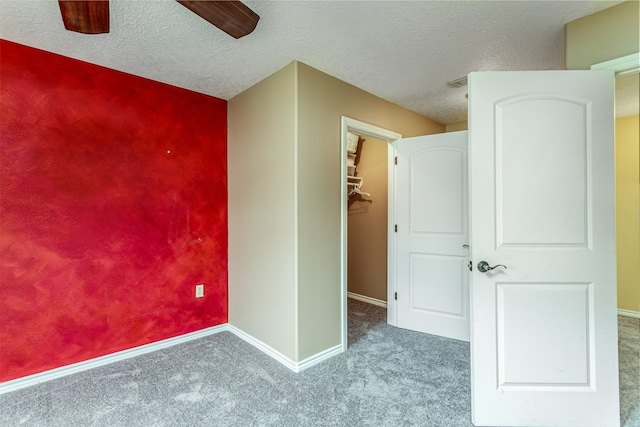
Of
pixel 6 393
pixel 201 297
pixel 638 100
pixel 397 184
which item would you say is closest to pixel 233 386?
pixel 201 297

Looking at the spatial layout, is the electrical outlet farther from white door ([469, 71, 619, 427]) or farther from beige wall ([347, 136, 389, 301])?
white door ([469, 71, 619, 427])

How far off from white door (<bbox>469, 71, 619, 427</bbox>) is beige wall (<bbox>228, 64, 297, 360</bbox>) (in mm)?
1284

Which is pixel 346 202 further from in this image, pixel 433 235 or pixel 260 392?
pixel 260 392

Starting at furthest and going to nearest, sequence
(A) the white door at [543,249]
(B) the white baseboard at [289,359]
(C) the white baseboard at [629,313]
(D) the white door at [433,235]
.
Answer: (C) the white baseboard at [629,313] → (D) the white door at [433,235] → (B) the white baseboard at [289,359] → (A) the white door at [543,249]

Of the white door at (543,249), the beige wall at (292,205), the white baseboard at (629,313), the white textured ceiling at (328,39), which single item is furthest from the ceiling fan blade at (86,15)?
the white baseboard at (629,313)

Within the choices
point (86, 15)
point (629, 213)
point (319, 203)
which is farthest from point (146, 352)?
point (629, 213)

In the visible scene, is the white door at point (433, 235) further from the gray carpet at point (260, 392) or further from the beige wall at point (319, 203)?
the beige wall at point (319, 203)

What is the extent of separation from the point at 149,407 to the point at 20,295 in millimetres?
1195

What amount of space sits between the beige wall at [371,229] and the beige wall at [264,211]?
1.62m

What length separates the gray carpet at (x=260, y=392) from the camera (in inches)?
68.9

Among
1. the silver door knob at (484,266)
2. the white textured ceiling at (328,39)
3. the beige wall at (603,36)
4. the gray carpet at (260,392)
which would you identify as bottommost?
the gray carpet at (260,392)

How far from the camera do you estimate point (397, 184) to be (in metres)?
3.20

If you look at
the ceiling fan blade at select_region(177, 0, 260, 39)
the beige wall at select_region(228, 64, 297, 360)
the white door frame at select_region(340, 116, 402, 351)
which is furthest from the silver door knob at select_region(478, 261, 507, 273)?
the ceiling fan blade at select_region(177, 0, 260, 39)

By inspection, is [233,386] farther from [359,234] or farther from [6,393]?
[359,234]
